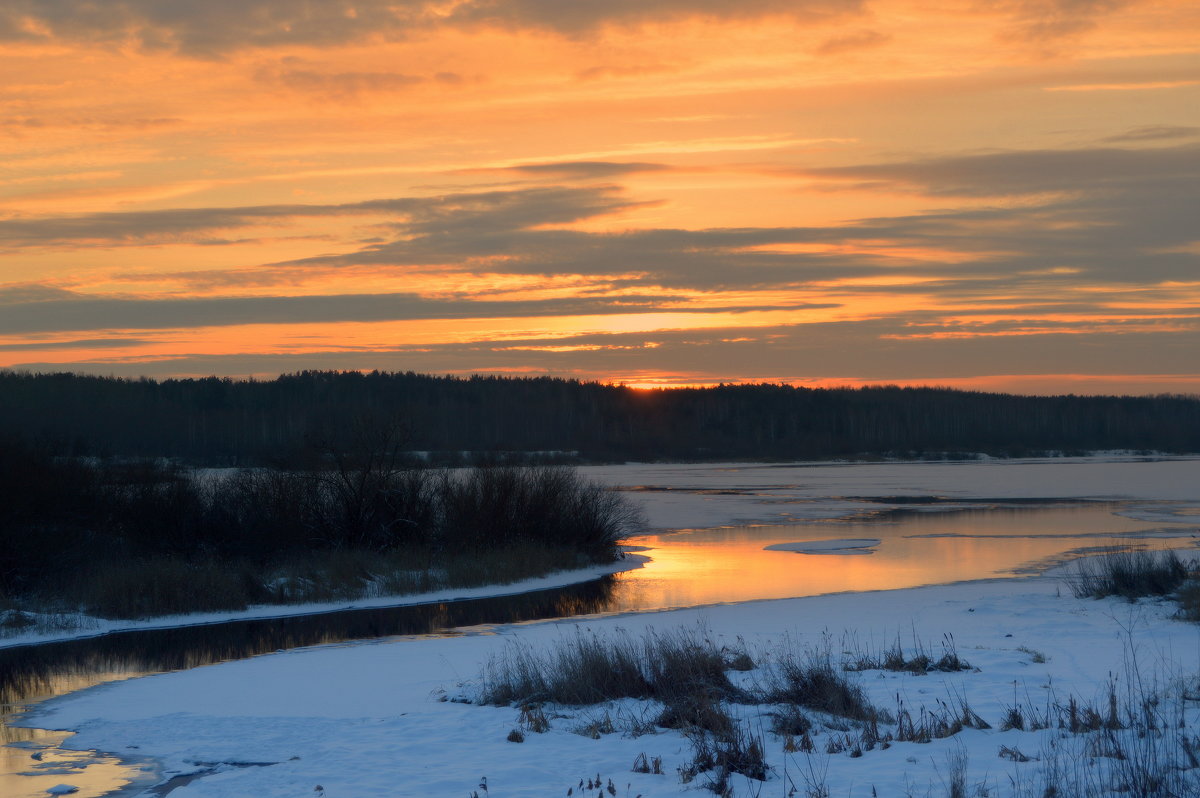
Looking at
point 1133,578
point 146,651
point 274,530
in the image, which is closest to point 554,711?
point 146,651

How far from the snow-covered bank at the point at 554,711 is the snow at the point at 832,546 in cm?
1198

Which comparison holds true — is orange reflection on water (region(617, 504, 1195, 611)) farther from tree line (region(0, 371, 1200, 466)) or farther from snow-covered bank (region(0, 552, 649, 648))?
tree line (region(0, 371, 1200, 466))

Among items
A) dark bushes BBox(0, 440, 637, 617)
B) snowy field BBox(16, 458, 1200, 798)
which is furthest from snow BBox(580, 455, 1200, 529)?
snowy field BBox(16, 458, 1200, 798)

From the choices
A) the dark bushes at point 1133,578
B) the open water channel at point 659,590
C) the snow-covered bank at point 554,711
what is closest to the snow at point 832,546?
the open water channel at point 659,590

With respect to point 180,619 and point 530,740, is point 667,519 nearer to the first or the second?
point 180,619

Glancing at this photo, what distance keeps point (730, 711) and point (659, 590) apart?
14454 mm

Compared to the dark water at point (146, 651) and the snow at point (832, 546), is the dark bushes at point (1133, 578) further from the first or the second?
the snow at point (832, 546)

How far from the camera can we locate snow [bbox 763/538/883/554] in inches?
1235

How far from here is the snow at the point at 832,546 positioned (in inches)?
1235

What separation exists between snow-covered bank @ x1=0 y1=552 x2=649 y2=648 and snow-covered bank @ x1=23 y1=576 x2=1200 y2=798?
567 centimetres

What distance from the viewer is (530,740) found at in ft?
31.7

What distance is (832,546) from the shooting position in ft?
107

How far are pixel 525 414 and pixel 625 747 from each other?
391ft

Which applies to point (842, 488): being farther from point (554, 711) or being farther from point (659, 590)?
point (554, 711)
